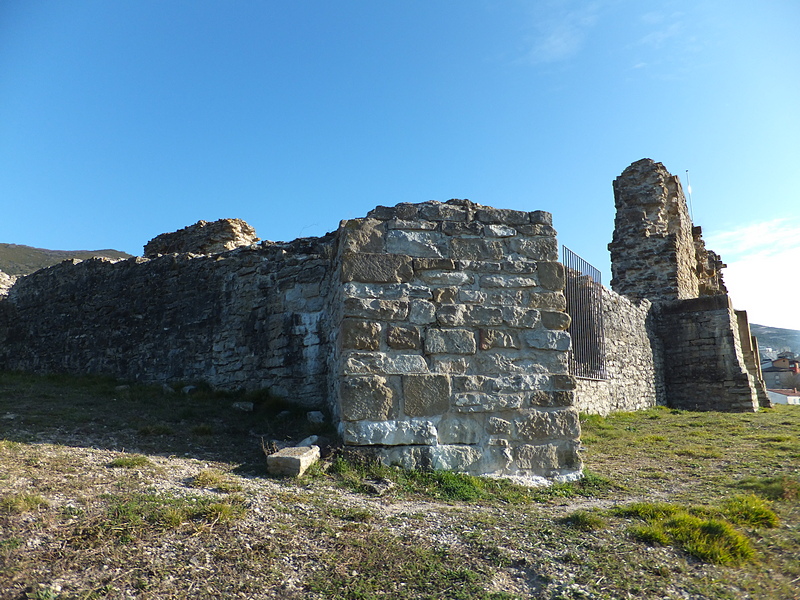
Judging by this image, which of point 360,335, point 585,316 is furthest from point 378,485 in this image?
point 585,316

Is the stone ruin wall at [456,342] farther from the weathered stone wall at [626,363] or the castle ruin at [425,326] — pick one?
the weathered stone wall at [626,363]

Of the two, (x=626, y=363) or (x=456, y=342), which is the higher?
(x=626, y=363)

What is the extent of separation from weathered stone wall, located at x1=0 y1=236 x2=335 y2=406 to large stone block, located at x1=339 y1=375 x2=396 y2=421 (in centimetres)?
256

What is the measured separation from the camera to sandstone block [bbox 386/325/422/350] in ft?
16.1

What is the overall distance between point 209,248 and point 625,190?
12.9 m

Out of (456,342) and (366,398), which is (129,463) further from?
(456,342)

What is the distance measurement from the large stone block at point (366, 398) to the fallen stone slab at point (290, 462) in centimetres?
45

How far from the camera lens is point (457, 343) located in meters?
5.00

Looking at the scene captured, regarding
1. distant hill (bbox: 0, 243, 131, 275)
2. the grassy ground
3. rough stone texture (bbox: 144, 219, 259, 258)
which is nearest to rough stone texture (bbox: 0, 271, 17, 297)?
rough stone texture (bbox: 144, 219, 259, 258)

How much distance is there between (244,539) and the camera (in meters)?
3.18

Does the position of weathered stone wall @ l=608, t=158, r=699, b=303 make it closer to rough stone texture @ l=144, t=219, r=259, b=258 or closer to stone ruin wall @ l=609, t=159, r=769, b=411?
stone ruin wall @ l=609, t=159, r=769, b=411

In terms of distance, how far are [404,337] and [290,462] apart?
1.40 metres

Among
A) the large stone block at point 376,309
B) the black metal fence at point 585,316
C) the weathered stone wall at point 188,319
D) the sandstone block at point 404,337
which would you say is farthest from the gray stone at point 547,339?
the black metal fence at point 585,316

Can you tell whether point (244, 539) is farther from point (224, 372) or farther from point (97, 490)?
point (224, 372)
